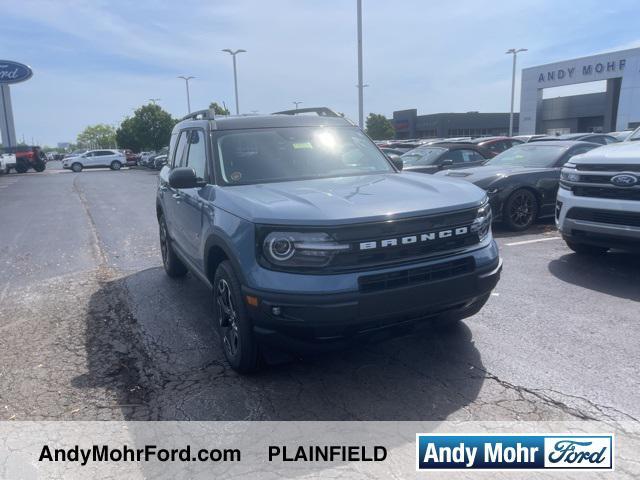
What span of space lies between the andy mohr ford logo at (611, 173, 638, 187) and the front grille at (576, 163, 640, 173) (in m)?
0.07

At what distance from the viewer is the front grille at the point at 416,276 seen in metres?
3.22

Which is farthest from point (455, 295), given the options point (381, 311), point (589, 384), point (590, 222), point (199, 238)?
point (590, 222)

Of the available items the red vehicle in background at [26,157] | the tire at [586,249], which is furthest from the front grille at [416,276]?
the red vehicle in background at [26,157]

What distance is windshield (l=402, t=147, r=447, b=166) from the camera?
38.4 ft

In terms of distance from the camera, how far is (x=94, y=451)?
3.04m

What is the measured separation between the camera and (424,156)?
1206 cm

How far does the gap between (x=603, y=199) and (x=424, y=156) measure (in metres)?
6.43

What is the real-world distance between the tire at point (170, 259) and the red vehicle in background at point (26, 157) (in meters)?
38.4

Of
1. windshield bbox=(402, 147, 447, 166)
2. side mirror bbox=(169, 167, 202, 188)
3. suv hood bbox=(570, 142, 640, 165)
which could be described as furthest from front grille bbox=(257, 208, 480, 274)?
windshield bbox=(402, 147, 447, 166)

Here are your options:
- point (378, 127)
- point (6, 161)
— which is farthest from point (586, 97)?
point (6, 161)

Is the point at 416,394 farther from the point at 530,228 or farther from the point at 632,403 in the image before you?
the point at 530,228

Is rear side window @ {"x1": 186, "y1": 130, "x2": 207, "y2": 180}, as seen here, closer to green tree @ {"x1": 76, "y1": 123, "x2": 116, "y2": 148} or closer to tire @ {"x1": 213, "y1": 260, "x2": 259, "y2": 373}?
tire @ {"x1": 213, "y1": 260, "x2": 259, "y2": 373}

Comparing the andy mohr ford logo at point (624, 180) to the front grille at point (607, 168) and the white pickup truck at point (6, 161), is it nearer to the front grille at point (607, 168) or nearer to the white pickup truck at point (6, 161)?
the front grille at point (607, 168)

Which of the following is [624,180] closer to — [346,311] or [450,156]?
[346,311]
